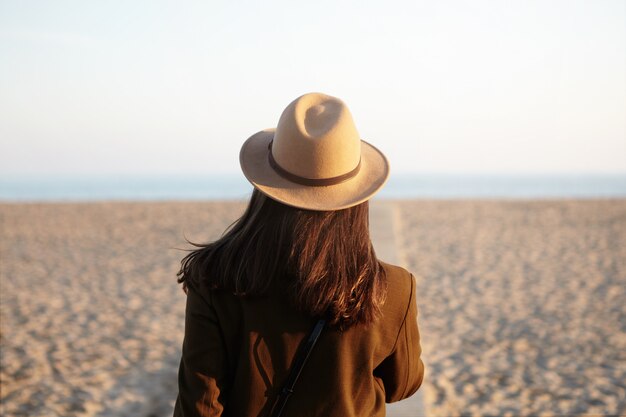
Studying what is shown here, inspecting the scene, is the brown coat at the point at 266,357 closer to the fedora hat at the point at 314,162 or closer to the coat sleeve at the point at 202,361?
the coat sleeve at the point at 202,361

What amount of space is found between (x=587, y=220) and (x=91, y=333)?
52.6ft

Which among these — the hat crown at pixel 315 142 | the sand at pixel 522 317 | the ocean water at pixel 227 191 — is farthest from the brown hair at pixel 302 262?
the ocean water at pixel 227 191

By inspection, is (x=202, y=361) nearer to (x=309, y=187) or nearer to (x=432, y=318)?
(x=309, y=187)

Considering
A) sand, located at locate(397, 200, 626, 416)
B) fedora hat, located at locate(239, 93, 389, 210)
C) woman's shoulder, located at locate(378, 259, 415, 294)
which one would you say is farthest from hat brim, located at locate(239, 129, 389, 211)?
sand, located at locate(397, 200, 626, 416)

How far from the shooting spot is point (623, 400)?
529 centimetres

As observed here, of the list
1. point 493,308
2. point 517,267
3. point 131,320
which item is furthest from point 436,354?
point 517,267

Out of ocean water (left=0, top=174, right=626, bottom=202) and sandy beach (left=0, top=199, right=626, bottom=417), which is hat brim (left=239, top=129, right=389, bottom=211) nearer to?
sandy beach (left=0, top=199, right=626, bottom=417)

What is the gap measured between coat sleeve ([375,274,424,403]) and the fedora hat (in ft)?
1.11

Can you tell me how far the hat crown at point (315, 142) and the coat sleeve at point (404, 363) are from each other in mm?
404

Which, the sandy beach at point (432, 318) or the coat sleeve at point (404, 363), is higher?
the coat sleeve at point (404, 363)

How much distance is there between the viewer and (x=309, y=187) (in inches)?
64.2

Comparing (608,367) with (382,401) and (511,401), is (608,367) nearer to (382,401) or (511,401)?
(511,401)

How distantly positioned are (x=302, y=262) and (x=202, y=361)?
36cm

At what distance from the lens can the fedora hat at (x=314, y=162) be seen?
1602 millimetres
